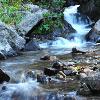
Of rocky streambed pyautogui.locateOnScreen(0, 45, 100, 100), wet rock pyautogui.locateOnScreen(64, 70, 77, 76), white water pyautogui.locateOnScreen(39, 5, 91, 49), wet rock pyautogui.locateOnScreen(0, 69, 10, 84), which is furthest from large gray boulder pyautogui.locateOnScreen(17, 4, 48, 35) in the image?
wet rock pyautogui.locateOnScreen(0, 69, 10, 84)

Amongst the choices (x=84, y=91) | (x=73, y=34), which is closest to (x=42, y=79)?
(x=84, y=91)

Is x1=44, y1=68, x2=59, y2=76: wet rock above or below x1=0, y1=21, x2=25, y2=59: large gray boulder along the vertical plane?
below

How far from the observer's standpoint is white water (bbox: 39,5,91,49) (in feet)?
61.9

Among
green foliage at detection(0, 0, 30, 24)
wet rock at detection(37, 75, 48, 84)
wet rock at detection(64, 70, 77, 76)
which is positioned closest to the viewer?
wet rock at detection(37, 75, 48, 84)

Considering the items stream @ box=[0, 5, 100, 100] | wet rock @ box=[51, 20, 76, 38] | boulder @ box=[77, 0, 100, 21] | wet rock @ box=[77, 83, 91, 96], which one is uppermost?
boulder @ box=[77, 0, 100, 21]

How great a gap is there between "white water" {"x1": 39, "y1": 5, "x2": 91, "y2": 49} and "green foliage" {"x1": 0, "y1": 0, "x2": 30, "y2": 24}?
178 cm

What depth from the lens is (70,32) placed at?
69.8 feet

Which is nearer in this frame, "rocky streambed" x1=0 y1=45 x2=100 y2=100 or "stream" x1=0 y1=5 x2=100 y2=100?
"rocky streambed" x1=0 y1=45 x2=100 y2=100

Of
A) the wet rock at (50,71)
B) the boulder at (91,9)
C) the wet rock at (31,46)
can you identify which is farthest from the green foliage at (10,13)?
the wet rock at (50,71)

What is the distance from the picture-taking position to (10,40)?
53.5ft

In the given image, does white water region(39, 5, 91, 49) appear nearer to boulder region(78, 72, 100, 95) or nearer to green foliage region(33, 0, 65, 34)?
green foliage region(33, 0, 65, 34)

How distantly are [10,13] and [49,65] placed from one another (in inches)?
271

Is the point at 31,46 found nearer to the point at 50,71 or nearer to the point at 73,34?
the point at 73,34

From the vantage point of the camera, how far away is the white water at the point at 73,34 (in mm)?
18859
